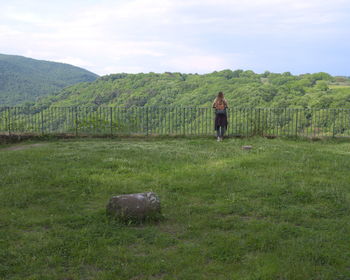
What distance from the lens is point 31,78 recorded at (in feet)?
324

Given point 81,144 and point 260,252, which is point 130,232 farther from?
point 81,144

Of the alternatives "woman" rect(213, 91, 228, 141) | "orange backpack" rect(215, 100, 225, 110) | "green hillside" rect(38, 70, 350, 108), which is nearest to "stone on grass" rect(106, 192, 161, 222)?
"woman" rect(213, 91, 228, 141)

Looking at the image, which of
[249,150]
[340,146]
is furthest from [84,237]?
[340,146]

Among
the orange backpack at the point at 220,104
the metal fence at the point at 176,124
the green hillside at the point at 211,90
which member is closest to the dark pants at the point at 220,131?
the orange backpack at the point at 220,104

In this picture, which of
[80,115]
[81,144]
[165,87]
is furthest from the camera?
[165,87]

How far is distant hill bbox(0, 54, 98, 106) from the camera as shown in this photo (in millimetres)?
79062

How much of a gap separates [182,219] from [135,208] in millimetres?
740

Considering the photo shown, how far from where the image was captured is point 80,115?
1742 cm

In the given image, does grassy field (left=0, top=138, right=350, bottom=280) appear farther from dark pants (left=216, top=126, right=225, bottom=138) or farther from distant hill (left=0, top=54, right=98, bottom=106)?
distant hill (left=0, top=54, right=98, bottom=106)

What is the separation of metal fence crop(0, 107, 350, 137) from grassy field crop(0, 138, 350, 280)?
5.76m

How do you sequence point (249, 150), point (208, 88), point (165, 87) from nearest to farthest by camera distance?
1. point (249, 150)
2. point (208, 88)
3. point (165, 87)

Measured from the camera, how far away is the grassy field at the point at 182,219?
14.0 feet

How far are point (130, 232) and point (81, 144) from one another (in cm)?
889

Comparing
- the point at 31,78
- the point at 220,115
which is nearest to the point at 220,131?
the point at 220,115
